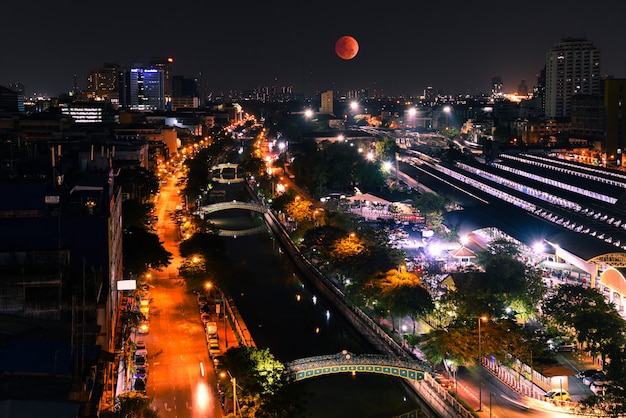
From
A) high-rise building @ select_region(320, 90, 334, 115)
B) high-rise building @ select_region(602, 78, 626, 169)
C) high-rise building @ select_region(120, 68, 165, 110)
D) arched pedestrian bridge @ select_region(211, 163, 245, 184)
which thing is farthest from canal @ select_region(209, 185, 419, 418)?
high-rise building @ select_region(120, 68, 165, 110)

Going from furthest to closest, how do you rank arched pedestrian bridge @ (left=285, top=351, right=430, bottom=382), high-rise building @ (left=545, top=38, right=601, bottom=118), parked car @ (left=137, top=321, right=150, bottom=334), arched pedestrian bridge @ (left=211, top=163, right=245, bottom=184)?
high-rise building @ (left=545, top=38, right=601, bottom=118) → arched pedestrian bridge @ (left=211, top=163, right=245, bottom=184) → parked car @ (left=137, top=321, right=150, bottom=334) → arched pedestrian bridge @ (left=285, top=351, right=430, bottom=382)

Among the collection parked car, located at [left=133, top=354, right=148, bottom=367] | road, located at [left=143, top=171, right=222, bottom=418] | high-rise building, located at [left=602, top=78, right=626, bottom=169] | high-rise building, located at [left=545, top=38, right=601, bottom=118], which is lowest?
road, located at [left=143, top=171, right=222, bottom=418]

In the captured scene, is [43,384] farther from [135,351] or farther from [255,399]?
[135,351]

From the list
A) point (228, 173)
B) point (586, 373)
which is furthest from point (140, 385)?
point (228, 173)

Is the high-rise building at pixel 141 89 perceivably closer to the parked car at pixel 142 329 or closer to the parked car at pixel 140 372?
the parked car at pixel 142 329

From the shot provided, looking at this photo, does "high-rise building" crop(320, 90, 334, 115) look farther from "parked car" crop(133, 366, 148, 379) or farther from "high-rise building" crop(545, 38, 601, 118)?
"parked car" crop(133, 366, 148, 379)

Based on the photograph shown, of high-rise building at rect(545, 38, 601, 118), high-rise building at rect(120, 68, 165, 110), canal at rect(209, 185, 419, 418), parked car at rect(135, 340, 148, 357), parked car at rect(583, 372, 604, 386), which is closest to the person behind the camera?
parked car at rect(583, 372, 604, 386)

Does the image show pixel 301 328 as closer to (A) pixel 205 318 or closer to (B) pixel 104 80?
(A) pixel 205 318
